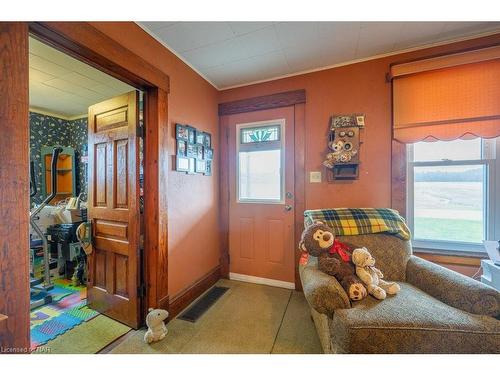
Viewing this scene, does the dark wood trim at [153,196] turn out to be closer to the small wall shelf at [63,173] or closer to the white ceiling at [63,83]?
the white ceiling at [63,83]

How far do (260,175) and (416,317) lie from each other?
1801mm

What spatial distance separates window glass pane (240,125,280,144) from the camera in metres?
2.44

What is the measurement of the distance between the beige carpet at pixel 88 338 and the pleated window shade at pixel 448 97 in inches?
115

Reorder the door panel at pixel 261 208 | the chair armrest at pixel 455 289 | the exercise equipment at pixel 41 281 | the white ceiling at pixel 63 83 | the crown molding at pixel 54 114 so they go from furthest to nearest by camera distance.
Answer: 1. the crown molding at pixel 54 114
2. the door panel at pixel 261 208
3. the exercise equipment at pixel 41 281
4. the white ceiling at pixel 63 83
5. the chair armrest at pixel 455 289

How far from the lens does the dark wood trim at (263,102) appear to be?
2307 millimetres

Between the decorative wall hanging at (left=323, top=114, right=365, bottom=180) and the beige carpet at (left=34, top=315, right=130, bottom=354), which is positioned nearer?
the beige carpet at (left=34, top=315, right=130, bottom=354)

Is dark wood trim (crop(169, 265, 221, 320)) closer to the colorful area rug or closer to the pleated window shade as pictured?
the colorful area rug

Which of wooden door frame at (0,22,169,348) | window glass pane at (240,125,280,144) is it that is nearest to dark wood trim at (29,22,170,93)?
wooden door frame at (0,22,169,348)

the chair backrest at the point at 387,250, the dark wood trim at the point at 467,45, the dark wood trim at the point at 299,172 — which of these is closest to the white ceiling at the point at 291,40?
the dark wood trim at the point at 467,45

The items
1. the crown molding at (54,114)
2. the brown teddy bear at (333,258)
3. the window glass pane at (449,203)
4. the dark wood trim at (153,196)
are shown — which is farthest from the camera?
the crown molding at (54,114)

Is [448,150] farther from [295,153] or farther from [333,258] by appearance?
[333,258]

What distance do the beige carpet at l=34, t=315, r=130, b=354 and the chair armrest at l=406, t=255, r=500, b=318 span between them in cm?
219

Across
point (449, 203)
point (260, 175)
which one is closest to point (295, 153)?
point (260, 175)
